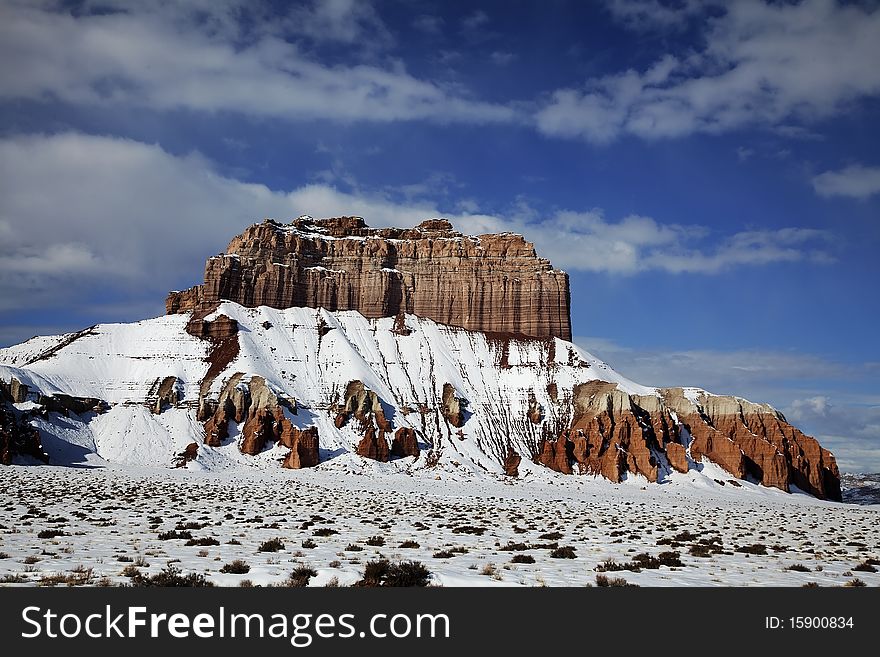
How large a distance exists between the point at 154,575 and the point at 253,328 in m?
107

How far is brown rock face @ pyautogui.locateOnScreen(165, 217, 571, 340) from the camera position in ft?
413

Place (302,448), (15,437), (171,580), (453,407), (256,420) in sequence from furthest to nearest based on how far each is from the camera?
(453,407) < (256,420) < (302,448) < (15,437) < (171,580)

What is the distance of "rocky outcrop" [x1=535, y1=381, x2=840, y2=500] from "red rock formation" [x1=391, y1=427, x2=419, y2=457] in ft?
65.2

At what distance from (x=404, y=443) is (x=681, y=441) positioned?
149ft

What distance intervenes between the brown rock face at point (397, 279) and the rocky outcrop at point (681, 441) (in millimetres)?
26628

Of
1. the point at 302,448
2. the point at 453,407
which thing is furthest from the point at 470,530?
the point at 453,407

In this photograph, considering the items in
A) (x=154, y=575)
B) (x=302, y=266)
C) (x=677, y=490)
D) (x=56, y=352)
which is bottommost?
(x=677, y=490)

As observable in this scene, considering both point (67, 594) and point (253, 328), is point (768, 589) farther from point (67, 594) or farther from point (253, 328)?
point (253, 328)

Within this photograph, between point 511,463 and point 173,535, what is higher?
point 173,535

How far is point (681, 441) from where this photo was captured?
102250mm

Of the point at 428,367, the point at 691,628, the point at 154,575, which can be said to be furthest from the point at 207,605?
the point at 428,367

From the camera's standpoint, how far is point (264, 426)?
9425 centimetres

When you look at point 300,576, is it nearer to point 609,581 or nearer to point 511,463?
point 609,581

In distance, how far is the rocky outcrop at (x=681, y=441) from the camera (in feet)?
316
